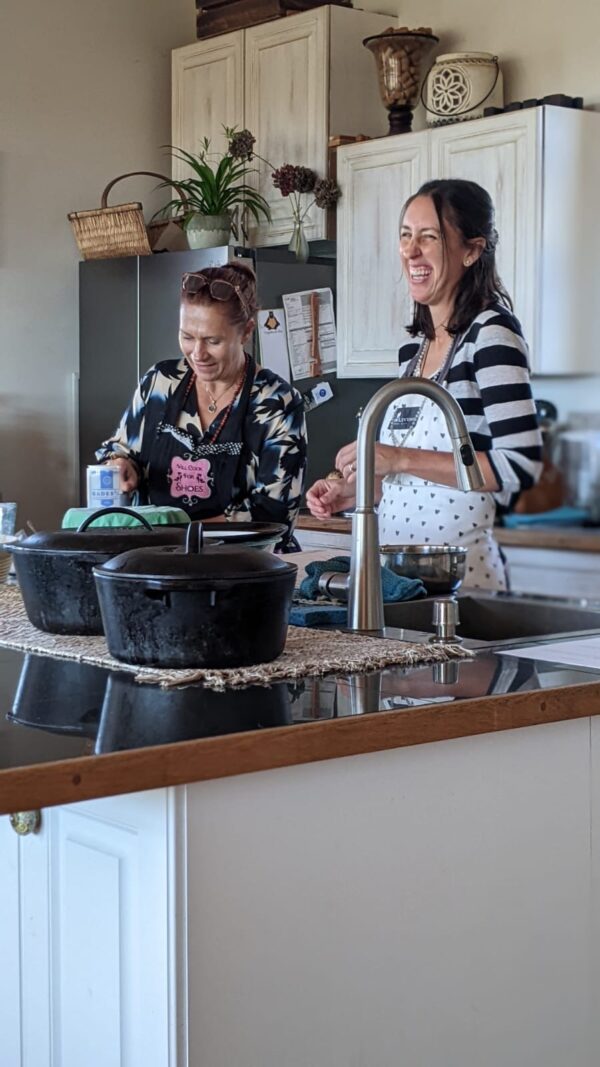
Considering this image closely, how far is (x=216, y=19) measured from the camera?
16.3ft

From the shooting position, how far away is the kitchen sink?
208cm

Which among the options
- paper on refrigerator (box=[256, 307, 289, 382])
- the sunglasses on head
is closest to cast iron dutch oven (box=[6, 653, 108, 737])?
the sunglasses on head

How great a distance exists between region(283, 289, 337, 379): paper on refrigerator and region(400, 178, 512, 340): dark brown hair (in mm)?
997

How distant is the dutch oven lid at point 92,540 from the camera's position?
63.8 inches

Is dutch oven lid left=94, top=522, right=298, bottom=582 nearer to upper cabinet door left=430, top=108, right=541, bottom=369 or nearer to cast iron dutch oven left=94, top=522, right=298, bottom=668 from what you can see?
cast iron dutch oven left=94, top=522, right=298, bottom=668

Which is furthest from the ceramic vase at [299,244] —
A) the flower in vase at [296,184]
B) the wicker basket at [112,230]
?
the wicker basket at [112,230]

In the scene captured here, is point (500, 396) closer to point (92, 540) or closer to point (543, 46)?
point (92, 540)

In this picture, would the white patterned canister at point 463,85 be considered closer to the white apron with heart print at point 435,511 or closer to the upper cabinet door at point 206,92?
the upper cabinet door at point 206,92

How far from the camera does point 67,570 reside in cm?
163

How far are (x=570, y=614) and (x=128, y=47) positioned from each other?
367 cm

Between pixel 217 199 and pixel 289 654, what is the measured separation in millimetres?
3311

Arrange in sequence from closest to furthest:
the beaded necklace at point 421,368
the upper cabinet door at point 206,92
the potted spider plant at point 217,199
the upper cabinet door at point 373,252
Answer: the beaded necklace at point 421,368, the upper cabinet door at point 373,252, the potted spider plant at point 217,199, the upper cabinet door at point 206,92

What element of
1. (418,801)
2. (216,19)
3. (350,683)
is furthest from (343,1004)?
(216,19)

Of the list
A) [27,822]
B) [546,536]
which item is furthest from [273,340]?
[27,822]
